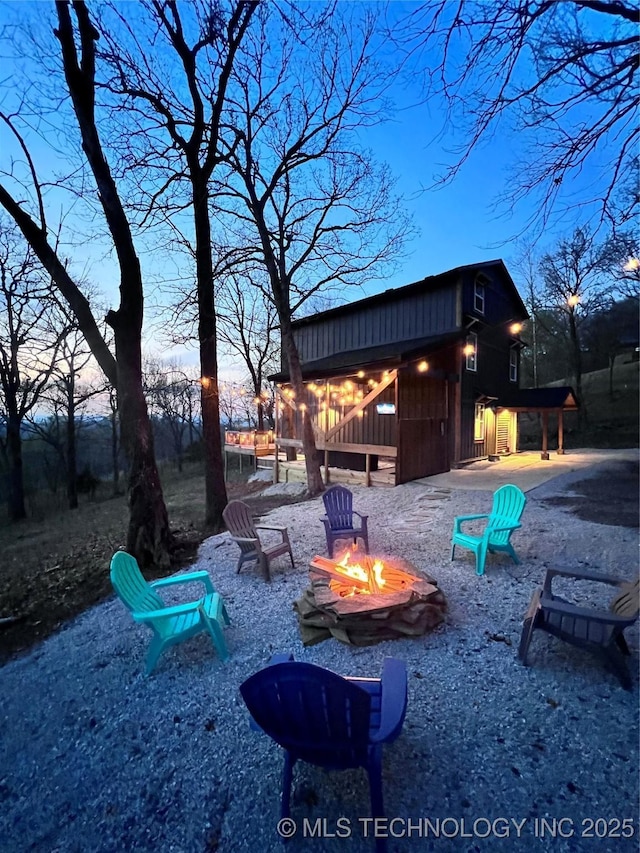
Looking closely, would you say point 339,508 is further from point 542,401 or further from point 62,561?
point 542,401

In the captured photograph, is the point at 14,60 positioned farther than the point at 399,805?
Yes

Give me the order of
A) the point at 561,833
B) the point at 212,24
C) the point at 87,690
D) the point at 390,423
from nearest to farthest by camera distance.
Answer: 1. the point at 561,833
2. the point at 87,690
3. the point at 212,24
4. the point at 390,423

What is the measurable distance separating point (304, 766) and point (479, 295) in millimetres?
15133

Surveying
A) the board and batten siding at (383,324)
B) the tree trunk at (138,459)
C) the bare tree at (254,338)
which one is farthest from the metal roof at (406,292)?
the tree trunk at (138,459)

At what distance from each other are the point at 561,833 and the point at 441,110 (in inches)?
212

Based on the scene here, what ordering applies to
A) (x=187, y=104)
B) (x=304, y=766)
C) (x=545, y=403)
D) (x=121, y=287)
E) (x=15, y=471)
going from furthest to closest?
(x=15, y=471) < (x=545, y=403) < (x=187, y=104) < (x=121, y=287) < (x=304, y=766)

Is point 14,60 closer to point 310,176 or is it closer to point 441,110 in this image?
point 441,110

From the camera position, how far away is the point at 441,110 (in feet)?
11.4

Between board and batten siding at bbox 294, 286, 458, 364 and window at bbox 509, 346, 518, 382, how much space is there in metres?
6.05

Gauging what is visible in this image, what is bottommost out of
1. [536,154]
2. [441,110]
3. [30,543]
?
[30,543]

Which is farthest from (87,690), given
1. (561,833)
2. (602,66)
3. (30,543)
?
(30,543)

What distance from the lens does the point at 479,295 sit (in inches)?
551

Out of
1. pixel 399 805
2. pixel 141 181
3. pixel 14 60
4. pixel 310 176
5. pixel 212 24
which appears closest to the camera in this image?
pixel 399 805

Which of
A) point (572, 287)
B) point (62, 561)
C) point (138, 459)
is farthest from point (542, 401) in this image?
point (62, 561)
